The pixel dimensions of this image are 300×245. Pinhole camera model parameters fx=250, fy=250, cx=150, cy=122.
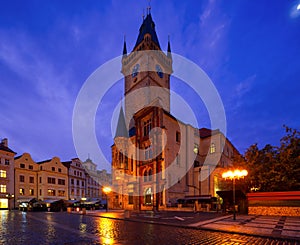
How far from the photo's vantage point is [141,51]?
214 ft

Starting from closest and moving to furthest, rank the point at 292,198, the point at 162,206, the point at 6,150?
the point at 292,198 < the point at 162,206 < the point at 6,150

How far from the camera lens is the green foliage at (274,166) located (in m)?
25.1

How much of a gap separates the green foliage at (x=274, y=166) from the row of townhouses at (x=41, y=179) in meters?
34.7

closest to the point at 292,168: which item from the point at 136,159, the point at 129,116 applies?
the point at 136,159

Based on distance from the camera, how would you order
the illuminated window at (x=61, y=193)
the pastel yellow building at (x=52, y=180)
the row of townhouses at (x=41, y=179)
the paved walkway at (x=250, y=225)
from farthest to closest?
the illuminated window at (x=61, y=193) < the pastel yellow building at (x=52, y=180) < the row of townhouses at (x=41, y=179) < the paved walkway at (x=250, y=225)

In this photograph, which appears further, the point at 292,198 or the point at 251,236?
the point at 292,198

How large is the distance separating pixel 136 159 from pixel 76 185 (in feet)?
111

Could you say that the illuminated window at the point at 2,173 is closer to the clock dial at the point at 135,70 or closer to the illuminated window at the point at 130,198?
the illuminated window at the point at 130,198

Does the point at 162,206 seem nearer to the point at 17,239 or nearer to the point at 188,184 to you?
the point at 188,184

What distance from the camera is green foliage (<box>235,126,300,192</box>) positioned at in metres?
25.1

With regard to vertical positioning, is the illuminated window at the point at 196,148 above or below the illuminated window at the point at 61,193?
above

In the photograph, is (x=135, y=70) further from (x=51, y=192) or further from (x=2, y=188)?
(x=2, y=188)

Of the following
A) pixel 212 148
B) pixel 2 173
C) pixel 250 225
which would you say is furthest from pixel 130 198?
pixel 250 225

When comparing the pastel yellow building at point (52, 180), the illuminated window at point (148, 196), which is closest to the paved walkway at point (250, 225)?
the illuminated window at point (148, 196)
